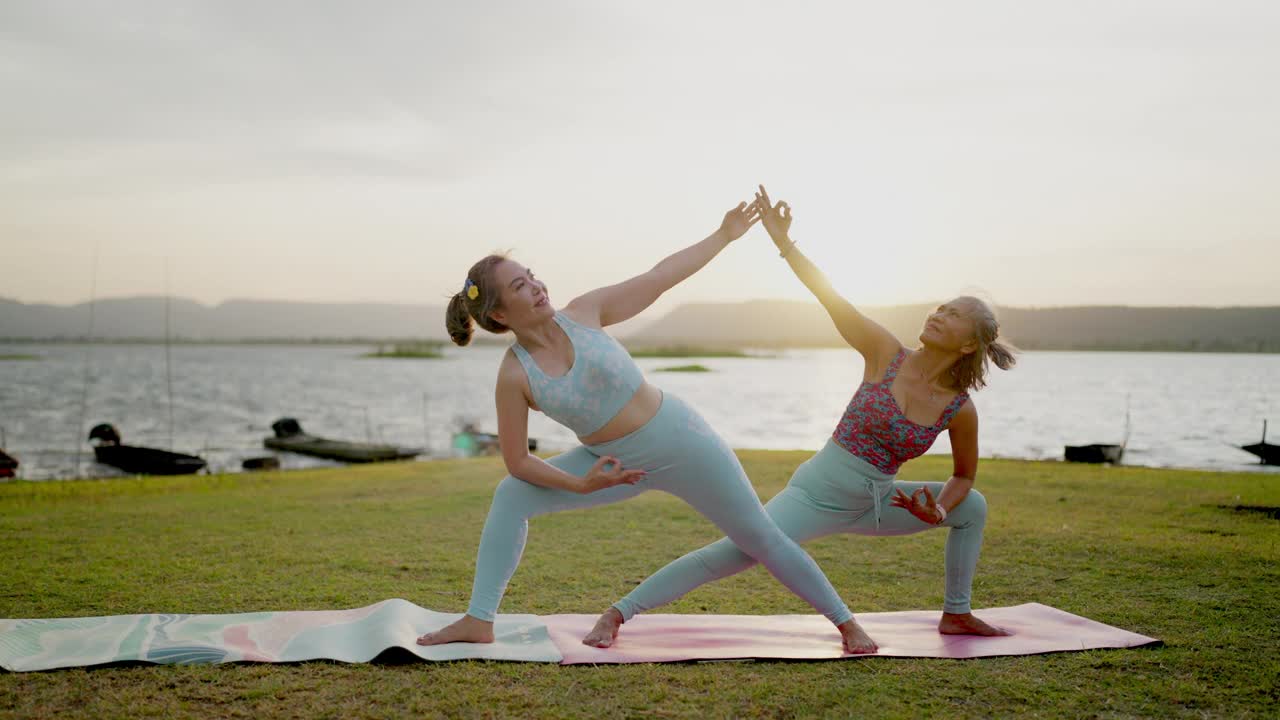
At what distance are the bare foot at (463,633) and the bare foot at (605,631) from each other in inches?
18.0

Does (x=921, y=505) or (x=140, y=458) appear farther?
(x=140, y=458)

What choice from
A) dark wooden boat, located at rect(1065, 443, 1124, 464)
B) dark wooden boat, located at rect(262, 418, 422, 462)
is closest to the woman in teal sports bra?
dark wooden boat, located at rect(1065, 443, 1124, 464)

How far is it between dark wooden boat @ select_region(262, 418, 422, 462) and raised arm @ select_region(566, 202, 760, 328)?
21506 millimetres

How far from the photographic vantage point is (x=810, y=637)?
4379 millimetres

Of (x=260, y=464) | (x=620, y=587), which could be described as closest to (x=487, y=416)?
(x=260, y=464)

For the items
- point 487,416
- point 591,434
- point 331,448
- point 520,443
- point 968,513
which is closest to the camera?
point 520,443

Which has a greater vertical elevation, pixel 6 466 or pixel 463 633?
pixel 463 633

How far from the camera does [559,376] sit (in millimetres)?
3791

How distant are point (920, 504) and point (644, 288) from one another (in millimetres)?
1543

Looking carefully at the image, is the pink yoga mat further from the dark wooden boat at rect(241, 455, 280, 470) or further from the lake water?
the dark wooden boat at rect(241, 455, 280, 470)

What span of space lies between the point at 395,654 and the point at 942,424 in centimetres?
264

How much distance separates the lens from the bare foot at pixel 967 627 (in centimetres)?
441

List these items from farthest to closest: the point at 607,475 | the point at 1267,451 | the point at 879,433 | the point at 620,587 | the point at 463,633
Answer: the point at 1267,451, the point at 620,587, the point at 879,433, the point at 463,633, the point at 607,475

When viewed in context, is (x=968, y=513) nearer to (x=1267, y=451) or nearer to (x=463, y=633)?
(x=463, y=633)
